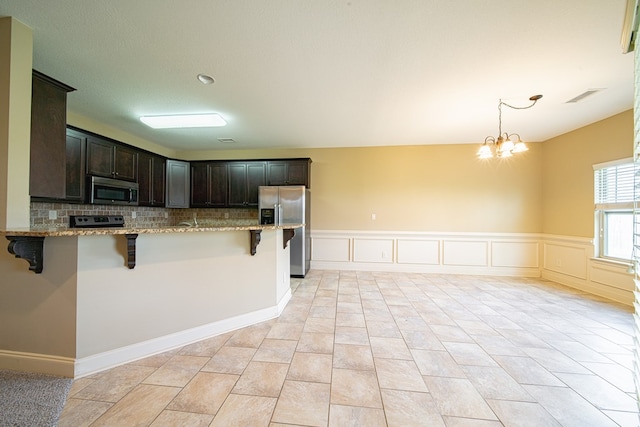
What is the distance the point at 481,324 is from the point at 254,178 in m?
4.21

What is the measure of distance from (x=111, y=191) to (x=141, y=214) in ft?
3.14

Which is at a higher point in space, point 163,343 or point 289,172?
point 289,172

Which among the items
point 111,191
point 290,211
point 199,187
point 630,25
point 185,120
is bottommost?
point 290,211

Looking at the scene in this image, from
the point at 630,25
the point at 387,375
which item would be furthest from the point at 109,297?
the point at 630,25

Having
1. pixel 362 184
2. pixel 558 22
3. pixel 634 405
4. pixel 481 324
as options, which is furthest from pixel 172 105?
pixel 634 405

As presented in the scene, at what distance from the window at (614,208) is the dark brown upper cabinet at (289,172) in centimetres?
450

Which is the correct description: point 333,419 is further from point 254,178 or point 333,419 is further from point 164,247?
point 254,178

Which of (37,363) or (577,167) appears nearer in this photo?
(37,363)

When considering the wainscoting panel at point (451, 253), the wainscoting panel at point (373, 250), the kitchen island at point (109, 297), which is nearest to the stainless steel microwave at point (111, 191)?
the kitchen island at point (109, 297)

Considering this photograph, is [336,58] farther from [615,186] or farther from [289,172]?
[615,186]

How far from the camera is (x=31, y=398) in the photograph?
143cm

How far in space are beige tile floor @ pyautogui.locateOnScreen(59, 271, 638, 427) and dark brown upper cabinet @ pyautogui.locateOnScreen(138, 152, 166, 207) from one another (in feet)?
10.5

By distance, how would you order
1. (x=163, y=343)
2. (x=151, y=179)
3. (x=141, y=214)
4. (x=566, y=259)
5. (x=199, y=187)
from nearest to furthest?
1. (x=163, y=343)
2. (x=566, y=259)
3. (x=151, y=179)
4. (x=141, y=214)
5. (x=199, y=187)

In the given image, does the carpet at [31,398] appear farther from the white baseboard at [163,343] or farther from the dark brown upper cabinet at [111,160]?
the dark brown upper cabinet at [111,160]
